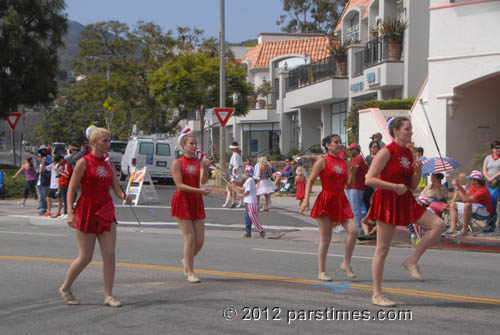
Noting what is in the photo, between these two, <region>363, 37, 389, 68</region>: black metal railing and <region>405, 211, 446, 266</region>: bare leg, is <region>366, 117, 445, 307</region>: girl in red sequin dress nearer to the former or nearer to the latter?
<region>405, 211, 446, 266</region>: bare leg

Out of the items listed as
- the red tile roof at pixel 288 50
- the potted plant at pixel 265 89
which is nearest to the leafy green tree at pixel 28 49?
the potted plant at pixel 265 89

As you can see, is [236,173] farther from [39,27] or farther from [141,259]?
[39,27]

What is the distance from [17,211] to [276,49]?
1462 inches

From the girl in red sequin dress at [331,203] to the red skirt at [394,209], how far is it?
1.23m

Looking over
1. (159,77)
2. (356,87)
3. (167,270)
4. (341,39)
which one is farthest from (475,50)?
(159,77)

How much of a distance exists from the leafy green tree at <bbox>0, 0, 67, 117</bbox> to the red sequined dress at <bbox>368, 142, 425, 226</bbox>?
26752mm

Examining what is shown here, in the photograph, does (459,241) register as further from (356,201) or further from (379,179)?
(379,179)

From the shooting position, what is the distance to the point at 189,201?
7.85 metres

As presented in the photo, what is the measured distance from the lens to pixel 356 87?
1256 inches

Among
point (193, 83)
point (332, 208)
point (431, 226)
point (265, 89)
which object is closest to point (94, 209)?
point (332, 208)

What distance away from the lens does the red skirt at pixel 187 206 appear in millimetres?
7805

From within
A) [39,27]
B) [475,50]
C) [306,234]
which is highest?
[39,27]

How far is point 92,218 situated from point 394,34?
24147mm

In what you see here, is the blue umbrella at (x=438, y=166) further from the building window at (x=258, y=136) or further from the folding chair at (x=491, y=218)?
the building window at (x=258, y=136)
